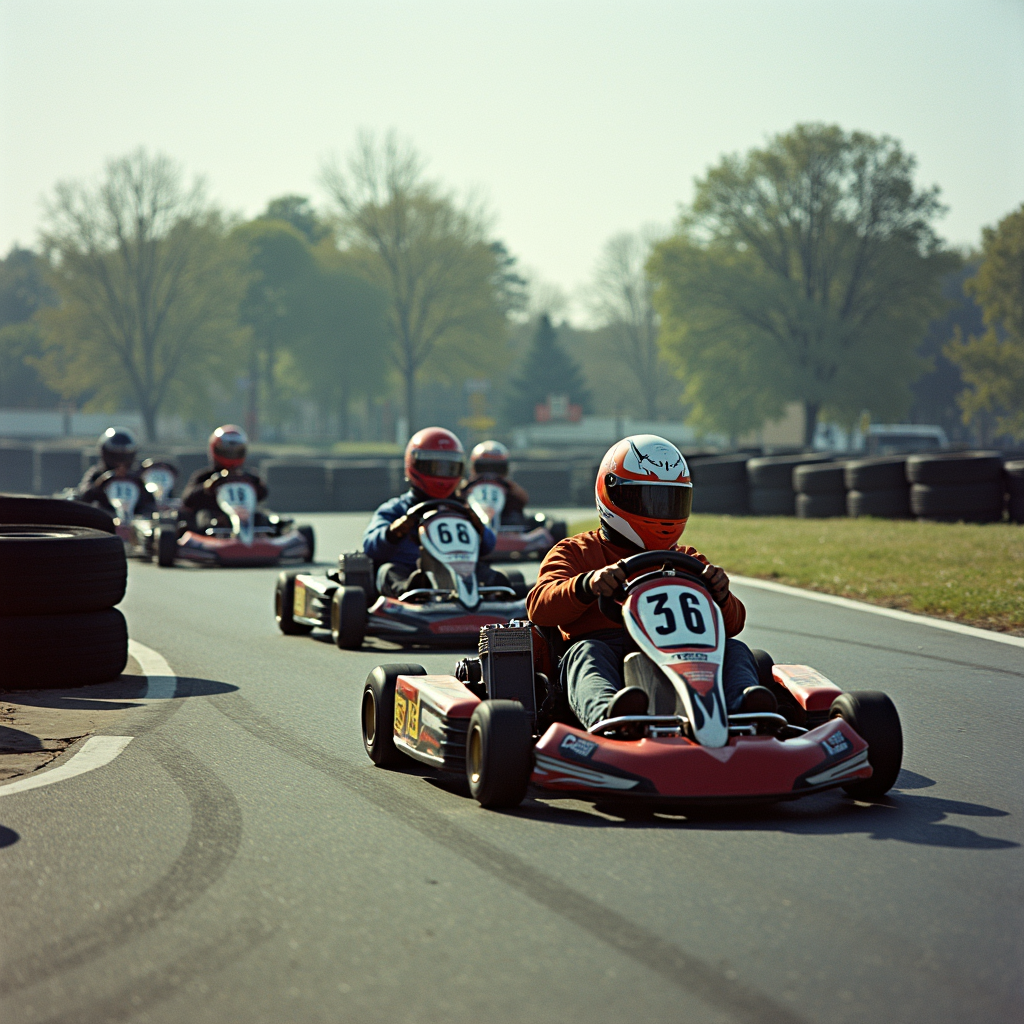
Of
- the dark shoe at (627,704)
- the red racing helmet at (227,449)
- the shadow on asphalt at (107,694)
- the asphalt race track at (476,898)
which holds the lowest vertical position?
the shadow on asphalt at (107,694)

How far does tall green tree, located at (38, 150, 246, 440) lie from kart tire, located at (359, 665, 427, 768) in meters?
46.5

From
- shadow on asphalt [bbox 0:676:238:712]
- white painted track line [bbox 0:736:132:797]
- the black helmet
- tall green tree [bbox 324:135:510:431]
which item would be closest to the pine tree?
tall green tree [bbox 324:135:510:431]

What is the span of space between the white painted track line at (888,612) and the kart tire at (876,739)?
15.0ft

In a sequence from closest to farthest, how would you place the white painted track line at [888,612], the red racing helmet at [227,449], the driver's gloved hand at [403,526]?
the white painted track line at [888,612]
the driver's gloved hand at [403,526]
the red racing helmet at [227,449]

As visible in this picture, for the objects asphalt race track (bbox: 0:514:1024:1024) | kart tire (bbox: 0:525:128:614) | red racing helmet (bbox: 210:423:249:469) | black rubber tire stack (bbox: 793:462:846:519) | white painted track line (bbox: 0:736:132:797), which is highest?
red racing helmet (bbox: 210:423:249:469)

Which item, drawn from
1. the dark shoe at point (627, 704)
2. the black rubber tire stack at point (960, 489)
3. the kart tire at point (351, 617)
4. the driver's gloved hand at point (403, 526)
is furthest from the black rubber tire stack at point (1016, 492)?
the dark shoe at point (627, 704)

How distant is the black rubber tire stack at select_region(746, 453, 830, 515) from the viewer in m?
20.7

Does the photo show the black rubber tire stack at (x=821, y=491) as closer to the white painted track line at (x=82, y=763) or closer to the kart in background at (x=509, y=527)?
the kart in background at (x=509, y=527)

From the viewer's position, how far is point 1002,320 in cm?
4594

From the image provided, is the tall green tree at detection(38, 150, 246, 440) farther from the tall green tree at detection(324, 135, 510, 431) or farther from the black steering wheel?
the black steering wheel

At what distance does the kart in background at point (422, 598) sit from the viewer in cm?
906

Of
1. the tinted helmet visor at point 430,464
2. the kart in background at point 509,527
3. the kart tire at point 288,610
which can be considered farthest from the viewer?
the kart in background at point 509,527

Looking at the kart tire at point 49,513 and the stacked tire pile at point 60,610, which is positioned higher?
the kart tire at point 49,513

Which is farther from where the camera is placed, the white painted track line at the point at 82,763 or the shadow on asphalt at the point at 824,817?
the white painted track line at the point at 82,763
